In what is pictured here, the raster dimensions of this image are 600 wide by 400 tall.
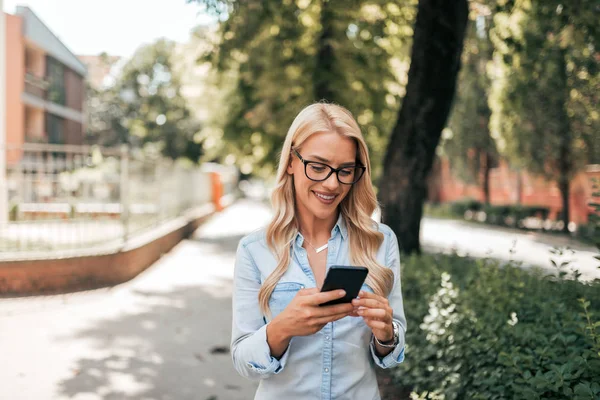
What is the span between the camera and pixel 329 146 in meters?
2.21

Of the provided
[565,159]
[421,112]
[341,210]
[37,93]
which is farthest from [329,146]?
[37,93]

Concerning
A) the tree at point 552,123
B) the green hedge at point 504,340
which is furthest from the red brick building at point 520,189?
the green hedge at point 504,340

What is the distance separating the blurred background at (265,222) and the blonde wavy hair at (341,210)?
1237mm

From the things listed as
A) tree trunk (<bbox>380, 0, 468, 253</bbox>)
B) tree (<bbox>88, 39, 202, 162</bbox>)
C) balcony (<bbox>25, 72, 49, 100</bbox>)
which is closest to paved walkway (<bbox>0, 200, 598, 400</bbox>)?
tree trunk (<bbox>380, 0, 468, 253</bbox>)

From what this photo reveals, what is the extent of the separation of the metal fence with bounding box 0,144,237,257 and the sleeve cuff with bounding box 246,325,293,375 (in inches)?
313

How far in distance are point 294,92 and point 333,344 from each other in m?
14.1

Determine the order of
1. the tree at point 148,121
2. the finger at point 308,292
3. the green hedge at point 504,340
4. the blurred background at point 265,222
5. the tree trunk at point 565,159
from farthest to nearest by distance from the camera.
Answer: the tree at point 148,121 < the tree trunk at point 565,159 < the blurred background at point 265,222 < the green hedge at point 504,340 < the finger at point 308,292

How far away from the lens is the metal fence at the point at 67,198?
9367 millimetres

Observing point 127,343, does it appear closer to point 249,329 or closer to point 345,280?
point 249,329

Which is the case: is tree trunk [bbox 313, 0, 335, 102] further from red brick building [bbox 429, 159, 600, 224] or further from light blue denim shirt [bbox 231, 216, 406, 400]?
light blue denim shirt [bbox 231, 216, 406, 400]

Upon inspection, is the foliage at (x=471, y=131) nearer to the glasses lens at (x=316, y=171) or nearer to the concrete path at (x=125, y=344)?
the concrete path at (x=125, y=344)

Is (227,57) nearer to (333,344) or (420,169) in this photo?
(420,169)

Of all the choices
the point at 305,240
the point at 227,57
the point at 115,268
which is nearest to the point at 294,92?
the point at 227,57

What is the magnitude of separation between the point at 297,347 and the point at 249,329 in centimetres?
19
